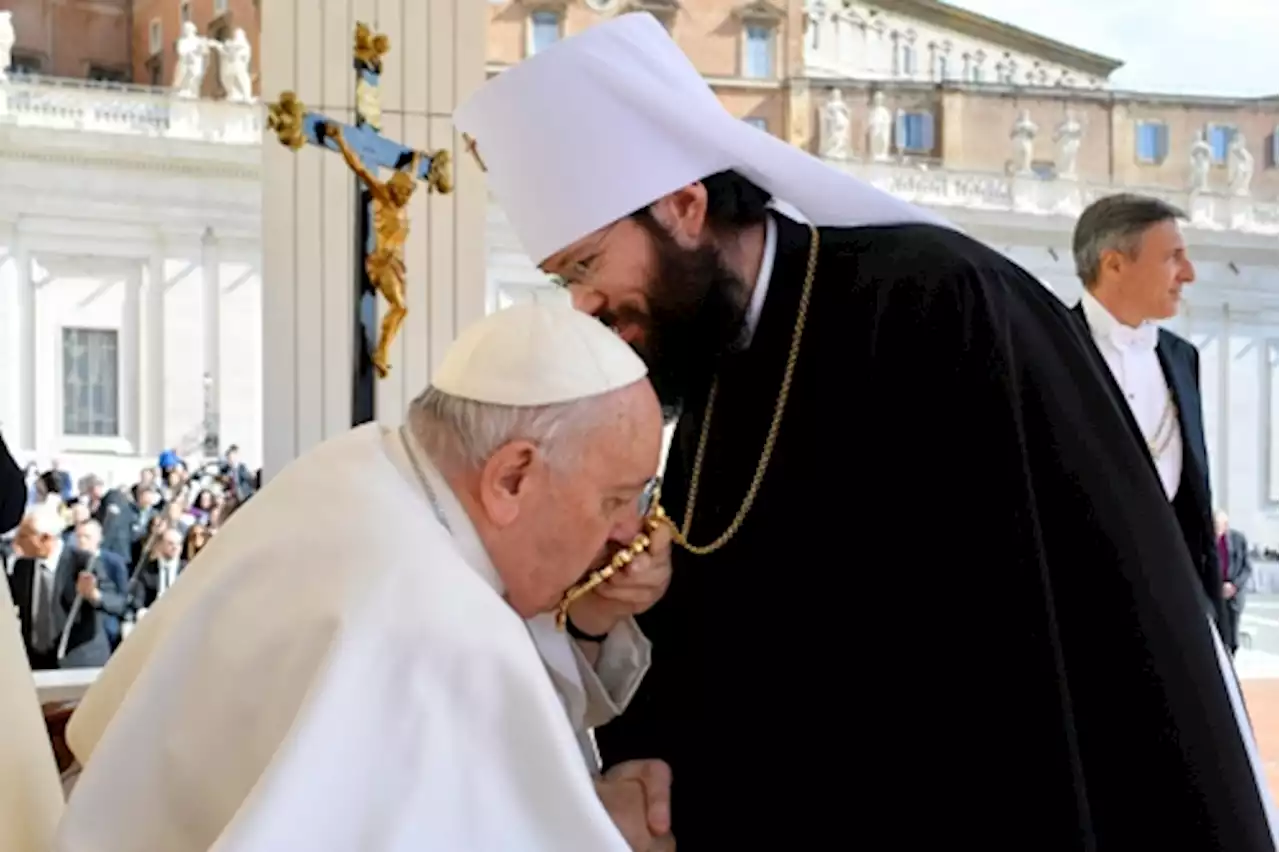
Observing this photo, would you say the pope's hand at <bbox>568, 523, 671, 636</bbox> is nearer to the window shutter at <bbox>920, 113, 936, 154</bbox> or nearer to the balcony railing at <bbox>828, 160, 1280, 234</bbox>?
the balcony railing at <bbox>828, 160, 1280, 234</bbox>

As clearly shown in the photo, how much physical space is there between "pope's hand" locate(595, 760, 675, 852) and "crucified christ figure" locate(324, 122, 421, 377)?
268 cm

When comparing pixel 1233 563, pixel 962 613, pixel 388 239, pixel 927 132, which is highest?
pixel 927 132

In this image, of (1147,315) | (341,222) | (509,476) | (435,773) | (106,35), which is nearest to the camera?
(435,773)

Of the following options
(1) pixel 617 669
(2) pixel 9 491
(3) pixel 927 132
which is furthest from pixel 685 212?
(3) pixel 927 132

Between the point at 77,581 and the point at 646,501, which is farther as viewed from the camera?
the point at 77,581

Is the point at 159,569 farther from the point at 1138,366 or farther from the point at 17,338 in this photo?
the point at 17,338

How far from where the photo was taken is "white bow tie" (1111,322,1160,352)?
3908 mm

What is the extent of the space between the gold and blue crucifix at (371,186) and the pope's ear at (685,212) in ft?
7.38

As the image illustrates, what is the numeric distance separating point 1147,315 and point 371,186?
2236mm

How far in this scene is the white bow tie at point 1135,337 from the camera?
391 centimetres

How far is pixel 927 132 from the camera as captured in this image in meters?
22.8

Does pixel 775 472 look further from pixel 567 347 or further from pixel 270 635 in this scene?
pixel 270 635

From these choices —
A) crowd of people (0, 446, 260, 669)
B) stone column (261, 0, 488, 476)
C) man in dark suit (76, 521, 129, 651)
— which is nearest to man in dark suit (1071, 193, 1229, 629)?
stone column (261, 0, 488, 476)

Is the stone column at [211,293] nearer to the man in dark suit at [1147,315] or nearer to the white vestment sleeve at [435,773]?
the man in dark suit at [1147,315]
